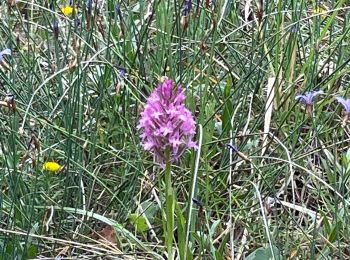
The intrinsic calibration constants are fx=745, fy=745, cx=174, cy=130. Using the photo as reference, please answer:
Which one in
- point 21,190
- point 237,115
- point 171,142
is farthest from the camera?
point 237,115

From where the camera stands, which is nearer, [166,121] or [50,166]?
[166,121]

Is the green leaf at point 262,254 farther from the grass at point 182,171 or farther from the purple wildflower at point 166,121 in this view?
the purple wildflower at point 166,121

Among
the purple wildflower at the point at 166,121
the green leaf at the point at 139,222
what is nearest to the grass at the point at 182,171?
the green leaf at the point at 139,222

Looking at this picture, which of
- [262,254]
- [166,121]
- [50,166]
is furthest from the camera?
[50,166]

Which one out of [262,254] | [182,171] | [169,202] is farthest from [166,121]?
[182,171]

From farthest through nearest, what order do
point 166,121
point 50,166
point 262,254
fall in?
point 50,166 < point 262,254 < point 166,121

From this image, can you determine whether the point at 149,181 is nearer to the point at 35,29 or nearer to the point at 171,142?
the point at 171,142

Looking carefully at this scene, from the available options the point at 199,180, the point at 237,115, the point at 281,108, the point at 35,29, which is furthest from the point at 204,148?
the point at 35,29

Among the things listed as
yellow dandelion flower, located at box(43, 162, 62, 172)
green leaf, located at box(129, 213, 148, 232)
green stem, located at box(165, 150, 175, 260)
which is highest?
green stem, located at box(165, 150, 175, 260)

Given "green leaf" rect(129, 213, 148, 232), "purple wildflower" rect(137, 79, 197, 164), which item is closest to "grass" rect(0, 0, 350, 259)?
"green leaf" rect(129, 213, 148, 232)

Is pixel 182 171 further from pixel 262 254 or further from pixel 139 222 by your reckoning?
pixel 262 254

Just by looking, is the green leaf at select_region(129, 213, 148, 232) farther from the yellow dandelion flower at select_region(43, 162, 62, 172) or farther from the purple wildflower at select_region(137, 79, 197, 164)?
the purple wildflower at select_region(137, 79, 197, 164)

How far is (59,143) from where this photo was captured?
1.45 meters

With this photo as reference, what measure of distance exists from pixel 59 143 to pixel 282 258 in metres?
0.49
